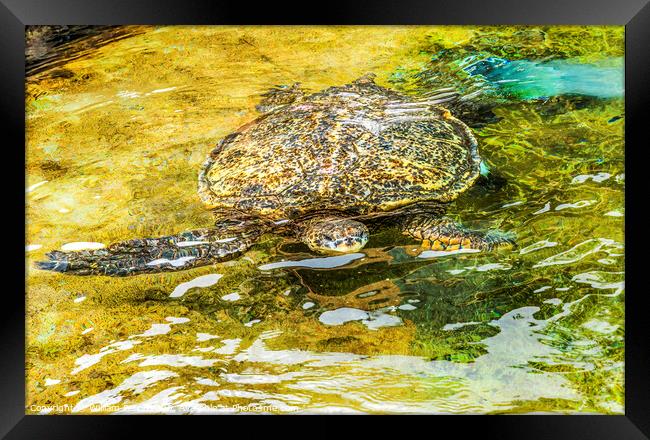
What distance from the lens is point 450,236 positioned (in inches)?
62.3

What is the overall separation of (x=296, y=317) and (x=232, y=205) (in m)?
0.52

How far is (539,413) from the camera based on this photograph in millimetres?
1571

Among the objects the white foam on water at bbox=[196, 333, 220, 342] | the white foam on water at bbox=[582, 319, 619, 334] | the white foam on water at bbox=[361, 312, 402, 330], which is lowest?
the white foam on water at bbox=[582, 319, 619, 334]

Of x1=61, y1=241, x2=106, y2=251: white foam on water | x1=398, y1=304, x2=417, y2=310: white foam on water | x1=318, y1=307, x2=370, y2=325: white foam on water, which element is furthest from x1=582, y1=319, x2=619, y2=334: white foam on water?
x1=61, y1=241, x2=106, y2=251: white foam on water

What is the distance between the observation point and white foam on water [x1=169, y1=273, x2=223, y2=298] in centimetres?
164

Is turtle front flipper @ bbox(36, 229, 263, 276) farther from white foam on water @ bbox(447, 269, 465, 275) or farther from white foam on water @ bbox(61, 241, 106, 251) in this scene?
white foam on water @ bbox(447, 269, 465, 275)

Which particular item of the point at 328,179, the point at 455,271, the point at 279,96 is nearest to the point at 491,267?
the point at 455,271

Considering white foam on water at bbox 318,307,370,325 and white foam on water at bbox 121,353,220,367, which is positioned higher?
white foam on water at bbox 318,307,370,325

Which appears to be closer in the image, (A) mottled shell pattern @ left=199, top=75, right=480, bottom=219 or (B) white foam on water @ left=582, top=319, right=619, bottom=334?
(B) white foam on water @ left=582, top=319, right=619, bottom=334

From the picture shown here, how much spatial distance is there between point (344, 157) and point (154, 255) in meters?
0.87

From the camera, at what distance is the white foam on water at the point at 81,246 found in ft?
5.52
